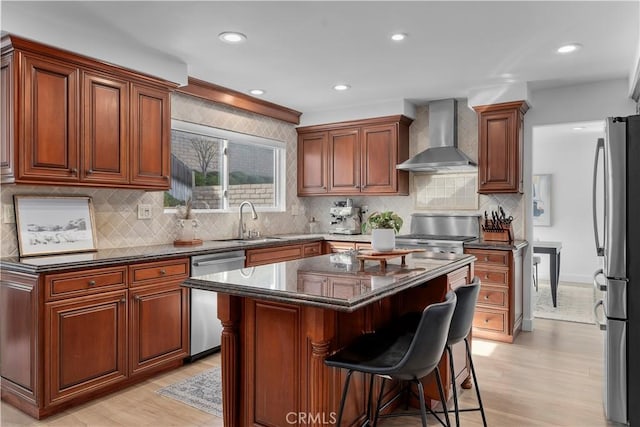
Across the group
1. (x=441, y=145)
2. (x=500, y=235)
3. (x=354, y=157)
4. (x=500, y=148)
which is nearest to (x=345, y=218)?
(x=354, y=157)

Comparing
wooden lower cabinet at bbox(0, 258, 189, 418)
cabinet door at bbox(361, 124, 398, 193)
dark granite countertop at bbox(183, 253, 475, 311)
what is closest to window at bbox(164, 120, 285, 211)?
cabinet door at bbox(361, 124, 398, 193)

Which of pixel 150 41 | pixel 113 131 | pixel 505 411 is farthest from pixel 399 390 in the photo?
pixel 150 41

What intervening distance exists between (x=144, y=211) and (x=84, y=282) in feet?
3.72

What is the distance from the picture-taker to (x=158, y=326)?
329cm

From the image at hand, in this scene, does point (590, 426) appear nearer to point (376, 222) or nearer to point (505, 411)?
point (505, 411)

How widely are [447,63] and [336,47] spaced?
41.1 inches

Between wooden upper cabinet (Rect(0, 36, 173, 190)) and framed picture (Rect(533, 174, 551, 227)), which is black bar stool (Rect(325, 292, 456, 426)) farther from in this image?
Result: framed picture (Rect(533, 174, 551, 227))

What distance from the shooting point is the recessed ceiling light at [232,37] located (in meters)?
3.07

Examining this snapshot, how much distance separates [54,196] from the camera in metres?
3.18

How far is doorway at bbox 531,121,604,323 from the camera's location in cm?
703

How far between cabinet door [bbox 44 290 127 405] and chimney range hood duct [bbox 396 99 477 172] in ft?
10.8

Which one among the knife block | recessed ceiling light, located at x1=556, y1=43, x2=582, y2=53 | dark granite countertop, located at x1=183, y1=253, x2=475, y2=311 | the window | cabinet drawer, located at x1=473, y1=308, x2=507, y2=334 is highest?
recessed ceiling light, located at x1=556, y1=43, x2=582, y2=53

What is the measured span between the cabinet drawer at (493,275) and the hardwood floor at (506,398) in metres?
0.59

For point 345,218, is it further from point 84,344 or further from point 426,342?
point 426,342
